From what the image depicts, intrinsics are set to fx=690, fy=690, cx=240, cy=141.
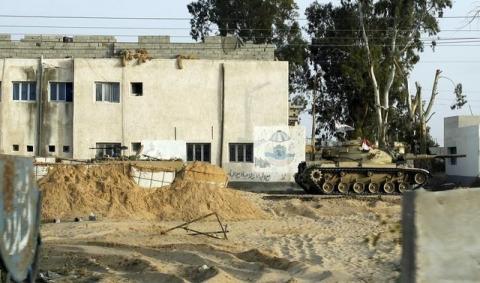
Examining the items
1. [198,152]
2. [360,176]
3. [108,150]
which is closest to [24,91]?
[108,150]

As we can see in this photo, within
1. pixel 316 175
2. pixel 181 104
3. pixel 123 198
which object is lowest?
pixel 123 198

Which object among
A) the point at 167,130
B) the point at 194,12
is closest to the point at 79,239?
the point at 167,130

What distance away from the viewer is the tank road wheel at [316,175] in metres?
28.1

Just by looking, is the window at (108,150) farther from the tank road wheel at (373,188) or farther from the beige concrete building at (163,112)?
the tank road wheel at (373,188)

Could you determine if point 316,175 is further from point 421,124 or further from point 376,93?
point 421,124

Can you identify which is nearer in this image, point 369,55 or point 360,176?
point 360,176

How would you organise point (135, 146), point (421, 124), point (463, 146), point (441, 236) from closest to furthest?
point (441, 236), point (135, 146), point (463, 146), point (421, 124)

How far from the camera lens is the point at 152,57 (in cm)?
3328

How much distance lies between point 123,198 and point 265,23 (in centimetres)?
2853

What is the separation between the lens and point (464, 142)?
34.7 metres

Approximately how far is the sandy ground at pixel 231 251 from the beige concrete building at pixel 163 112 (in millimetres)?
12204

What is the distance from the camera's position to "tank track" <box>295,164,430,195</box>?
93.2 ft

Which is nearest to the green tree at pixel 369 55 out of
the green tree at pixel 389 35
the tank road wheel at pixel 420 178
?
the green tree at pixel 389 35

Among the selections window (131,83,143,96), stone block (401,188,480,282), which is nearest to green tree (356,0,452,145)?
window (131,83,143,96)
